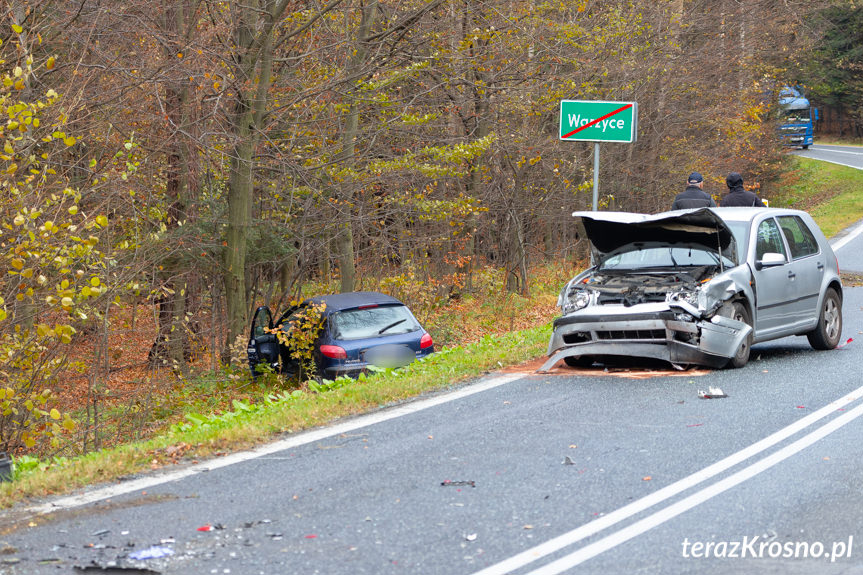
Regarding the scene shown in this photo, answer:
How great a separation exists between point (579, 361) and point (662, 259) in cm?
144

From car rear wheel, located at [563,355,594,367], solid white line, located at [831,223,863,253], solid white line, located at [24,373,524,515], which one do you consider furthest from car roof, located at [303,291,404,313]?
solid white line, located at [831,223,863,253]

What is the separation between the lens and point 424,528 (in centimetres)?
541

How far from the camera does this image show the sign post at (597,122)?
523 inches

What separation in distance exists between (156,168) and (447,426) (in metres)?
11.3

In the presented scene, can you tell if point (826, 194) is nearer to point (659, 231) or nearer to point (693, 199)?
point (693, 199)

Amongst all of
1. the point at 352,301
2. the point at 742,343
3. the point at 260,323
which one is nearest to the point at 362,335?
the point at 352,301

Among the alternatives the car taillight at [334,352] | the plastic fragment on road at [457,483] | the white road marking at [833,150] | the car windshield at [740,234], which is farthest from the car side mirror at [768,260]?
the white road marking at [833,150]

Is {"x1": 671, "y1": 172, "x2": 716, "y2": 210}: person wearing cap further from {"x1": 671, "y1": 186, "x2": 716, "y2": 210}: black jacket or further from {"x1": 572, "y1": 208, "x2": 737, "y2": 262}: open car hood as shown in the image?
{"x1": 572, "y1": 208, "x2": 737, "y2": 262}: open car hood

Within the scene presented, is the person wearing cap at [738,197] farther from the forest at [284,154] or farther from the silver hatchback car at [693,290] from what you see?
the forest at [284,154]

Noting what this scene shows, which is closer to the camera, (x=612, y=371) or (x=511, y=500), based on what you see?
(x=511, y=500)

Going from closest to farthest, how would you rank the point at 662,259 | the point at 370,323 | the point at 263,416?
the point at 263,416
the point at 662,259
the point at 370,323

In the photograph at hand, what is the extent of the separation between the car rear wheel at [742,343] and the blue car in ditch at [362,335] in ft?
15.1

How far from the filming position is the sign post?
523 inches

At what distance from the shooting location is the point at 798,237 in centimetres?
1170
